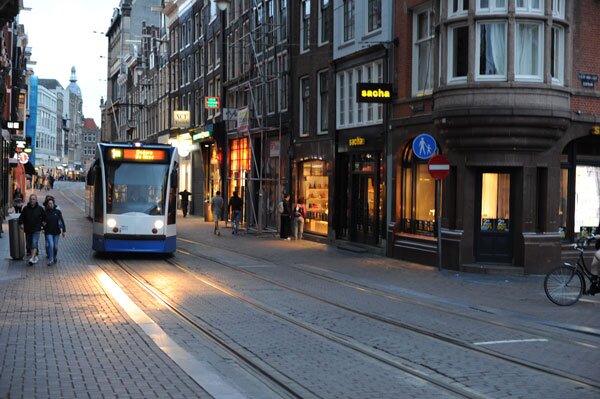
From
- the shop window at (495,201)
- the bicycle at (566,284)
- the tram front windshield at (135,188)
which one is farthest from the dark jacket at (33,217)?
the bicycle at (566,284)

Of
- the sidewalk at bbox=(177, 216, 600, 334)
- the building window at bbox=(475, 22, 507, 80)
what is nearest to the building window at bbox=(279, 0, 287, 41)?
the sidewalk at bbox=(177, 216, 600, 334)

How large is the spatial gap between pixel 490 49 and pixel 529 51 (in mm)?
1020

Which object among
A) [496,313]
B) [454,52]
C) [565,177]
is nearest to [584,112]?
[565,177]

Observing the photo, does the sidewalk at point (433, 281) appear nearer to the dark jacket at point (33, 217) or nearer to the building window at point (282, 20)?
the dark jacket at point (33, 217)

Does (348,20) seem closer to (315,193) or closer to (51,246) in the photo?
(315,193)

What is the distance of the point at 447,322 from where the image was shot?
41.5ft

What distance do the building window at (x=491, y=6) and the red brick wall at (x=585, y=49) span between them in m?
2.07

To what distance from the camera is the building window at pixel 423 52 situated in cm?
2272

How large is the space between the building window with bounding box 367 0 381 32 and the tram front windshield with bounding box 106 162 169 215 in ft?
28.7

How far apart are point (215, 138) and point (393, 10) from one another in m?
22.4

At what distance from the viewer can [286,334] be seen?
1130cm

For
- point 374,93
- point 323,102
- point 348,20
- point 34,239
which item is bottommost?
point 34,239

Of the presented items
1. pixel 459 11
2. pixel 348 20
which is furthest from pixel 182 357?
pixel 348 20

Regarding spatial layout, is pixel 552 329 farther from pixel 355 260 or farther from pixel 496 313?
pixel 355 260
